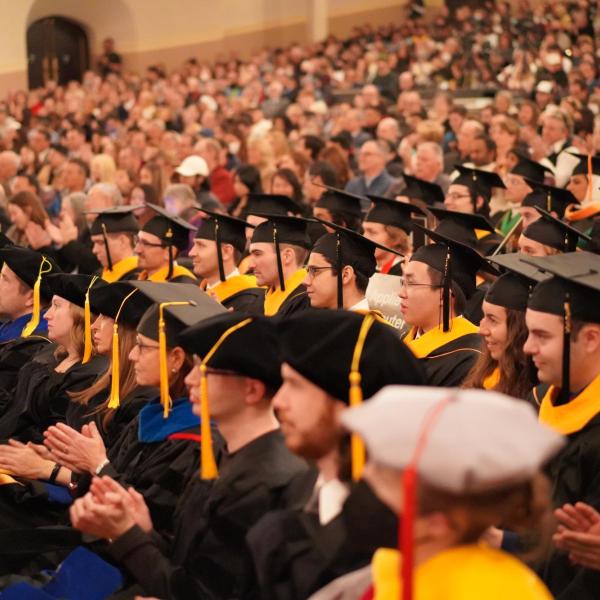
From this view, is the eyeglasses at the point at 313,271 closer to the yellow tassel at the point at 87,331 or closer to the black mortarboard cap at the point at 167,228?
the yellow tassel at the point at 87,331

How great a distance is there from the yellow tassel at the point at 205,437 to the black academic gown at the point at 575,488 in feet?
3.39

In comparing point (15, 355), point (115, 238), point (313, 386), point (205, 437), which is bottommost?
point (15, 355)

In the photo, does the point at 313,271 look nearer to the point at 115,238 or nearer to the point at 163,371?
the point at 163,371

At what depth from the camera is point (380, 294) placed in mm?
6035

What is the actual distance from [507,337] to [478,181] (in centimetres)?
436

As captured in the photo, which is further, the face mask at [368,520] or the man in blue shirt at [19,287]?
the man in blue shirt at [19,287]

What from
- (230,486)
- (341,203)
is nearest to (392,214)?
(341,203)

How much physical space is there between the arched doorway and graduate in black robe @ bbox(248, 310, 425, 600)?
76.0 ft

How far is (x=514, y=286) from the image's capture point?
4.48 metres

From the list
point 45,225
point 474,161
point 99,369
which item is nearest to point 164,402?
point 99,369

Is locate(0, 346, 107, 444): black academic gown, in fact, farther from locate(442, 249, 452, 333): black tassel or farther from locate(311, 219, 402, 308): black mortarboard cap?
locate(442, 249, 452, 333): black tassel

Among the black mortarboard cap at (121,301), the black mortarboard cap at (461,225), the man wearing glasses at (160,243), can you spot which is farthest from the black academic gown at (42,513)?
the black mortarboard cap at (461,225)

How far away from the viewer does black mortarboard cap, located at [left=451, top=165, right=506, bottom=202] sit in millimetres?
8531

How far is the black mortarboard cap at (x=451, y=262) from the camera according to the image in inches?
207
